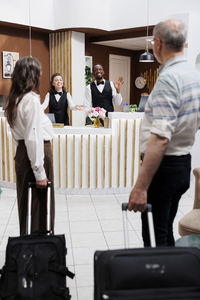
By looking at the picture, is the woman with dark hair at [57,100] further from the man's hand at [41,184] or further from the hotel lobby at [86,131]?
the man's hand at [41,184]

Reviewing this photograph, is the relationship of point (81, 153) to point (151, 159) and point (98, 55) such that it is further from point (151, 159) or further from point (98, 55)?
point (98, 55)

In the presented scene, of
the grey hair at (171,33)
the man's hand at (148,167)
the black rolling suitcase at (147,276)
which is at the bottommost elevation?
the black rolling suitcase at (147,276)

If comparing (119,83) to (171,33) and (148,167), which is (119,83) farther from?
(148,167)

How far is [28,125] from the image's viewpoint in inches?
94.4

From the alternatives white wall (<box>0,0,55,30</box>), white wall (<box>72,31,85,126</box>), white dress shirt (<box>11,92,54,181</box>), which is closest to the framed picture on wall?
white wall (<box>0,0,55,30</box>)

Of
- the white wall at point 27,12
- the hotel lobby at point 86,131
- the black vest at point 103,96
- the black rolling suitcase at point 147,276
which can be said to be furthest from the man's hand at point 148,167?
the white wall at point 27,12

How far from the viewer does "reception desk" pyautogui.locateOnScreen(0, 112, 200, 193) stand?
16.1 feet

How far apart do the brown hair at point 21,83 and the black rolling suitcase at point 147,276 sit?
1.31 metres

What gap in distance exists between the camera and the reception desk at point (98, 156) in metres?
4.91

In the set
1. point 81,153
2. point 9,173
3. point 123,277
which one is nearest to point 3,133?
point 9,173

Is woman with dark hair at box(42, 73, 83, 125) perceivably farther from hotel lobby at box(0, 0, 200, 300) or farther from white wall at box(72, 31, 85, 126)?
white wall at box(72, 31, 85, 126)

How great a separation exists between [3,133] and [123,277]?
4.23 m

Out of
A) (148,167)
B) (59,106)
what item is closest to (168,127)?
(148,167)

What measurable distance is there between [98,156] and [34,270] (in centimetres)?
313
